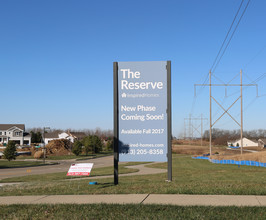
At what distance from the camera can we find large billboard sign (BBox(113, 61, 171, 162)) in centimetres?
1133

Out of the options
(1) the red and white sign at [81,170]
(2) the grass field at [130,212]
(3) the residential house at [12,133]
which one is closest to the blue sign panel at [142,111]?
(1) the red and white sign at [81,170]

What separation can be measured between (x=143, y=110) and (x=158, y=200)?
4450 mm

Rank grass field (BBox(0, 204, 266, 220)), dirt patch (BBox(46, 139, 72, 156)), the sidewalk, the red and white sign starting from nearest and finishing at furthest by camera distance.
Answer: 1. grass field (BBox(0, 204, 266, 220))
2. the sidewalk
3. the red and white sign
4. dirt patch (BBox(46, 139, 72, 156))

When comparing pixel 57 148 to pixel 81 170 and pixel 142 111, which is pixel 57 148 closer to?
pixel 81 170

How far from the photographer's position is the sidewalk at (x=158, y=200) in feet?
23.4

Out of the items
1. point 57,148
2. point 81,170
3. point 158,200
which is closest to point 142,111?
point 81,170

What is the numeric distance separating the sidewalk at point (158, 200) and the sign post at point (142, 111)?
3.02m

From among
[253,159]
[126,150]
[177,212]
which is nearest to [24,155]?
[253,159]

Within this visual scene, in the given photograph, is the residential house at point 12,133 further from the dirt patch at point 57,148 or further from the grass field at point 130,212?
the grass field at point 130,212

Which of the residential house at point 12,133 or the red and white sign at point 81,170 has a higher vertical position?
the residential house at point 12,133

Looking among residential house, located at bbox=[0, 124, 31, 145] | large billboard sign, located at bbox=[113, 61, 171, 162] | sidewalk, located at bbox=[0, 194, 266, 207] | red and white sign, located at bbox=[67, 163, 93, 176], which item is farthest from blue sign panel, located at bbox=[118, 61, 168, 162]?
residential house, located at bbox=[0, 124, 31, 145]

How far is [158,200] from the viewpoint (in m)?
7.55

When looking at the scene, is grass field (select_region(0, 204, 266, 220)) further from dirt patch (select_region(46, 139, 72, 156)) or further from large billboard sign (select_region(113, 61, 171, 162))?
dirt patch (select_region(46, 139, 72, 156))

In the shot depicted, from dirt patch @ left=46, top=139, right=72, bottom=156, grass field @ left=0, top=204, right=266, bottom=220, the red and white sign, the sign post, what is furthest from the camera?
dirt patch @ left=46, top=139, right=72, bottom=156
